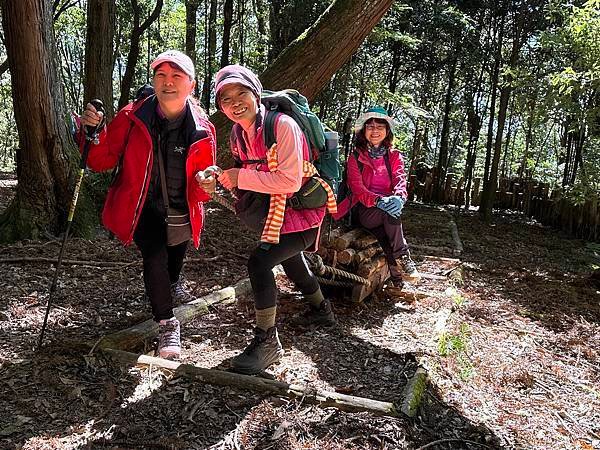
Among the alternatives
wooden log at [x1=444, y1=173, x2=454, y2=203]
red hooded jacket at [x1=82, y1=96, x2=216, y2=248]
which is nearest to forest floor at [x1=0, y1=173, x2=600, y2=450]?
red hooded jacket at [x1=82, y1=96, x2=216, y2=248]

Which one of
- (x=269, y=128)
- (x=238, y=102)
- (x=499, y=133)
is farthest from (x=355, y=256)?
(x=499, y=133)

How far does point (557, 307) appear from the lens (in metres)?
5.69

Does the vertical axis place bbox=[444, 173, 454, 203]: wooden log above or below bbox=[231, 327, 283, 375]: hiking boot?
above

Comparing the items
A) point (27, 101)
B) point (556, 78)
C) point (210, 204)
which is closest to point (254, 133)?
point (27, 101)

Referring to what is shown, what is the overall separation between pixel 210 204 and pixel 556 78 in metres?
6.11

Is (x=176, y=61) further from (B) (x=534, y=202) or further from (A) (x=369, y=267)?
(B) (x=534, y=202)

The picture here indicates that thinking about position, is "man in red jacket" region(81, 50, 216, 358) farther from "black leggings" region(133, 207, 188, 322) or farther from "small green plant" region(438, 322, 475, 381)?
"small green plant" region(438, 322, 475, 381)

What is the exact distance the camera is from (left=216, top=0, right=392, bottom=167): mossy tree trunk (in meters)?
6.61

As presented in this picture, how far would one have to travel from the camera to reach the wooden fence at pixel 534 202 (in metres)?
11.6

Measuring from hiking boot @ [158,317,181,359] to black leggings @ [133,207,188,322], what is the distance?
0.05m

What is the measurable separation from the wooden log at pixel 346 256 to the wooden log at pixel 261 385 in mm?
2120

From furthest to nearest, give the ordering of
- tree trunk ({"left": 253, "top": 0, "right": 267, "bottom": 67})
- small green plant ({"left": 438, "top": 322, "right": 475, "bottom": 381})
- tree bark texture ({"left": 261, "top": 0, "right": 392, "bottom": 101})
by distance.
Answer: tree trunk ({"left": 253, "top": 0, "right": 267, "bottom": 67})
tree bark texture ({"left": 261, "top": 0, "right": 392, "bottom": 101})
small green plant ({"left": 438, "top": 322, "right": 475, "bottom": 381})

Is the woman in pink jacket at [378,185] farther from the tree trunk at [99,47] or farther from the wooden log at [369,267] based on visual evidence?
the tree trunk at [99,47]

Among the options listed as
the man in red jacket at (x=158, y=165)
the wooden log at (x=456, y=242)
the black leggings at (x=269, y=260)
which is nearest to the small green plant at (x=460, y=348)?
the black leggings at (x=269, y=260)
